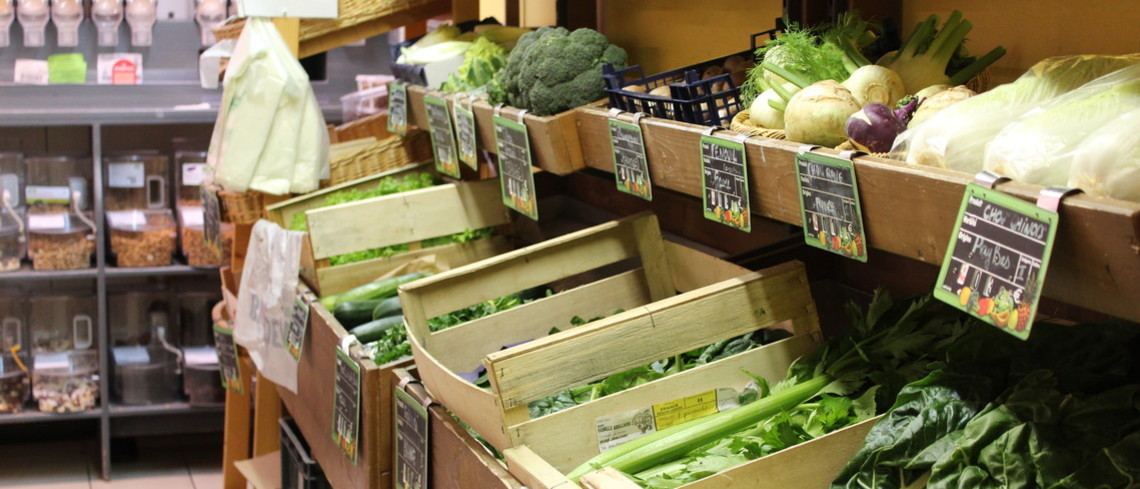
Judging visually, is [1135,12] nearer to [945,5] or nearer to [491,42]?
[945,5]

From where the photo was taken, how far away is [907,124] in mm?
1548

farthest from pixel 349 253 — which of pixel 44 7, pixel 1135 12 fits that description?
pixel 44 7

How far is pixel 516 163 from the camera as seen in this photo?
2609 millimetres

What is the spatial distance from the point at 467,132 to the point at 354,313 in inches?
22.8

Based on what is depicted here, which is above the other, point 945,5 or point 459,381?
point 945,5

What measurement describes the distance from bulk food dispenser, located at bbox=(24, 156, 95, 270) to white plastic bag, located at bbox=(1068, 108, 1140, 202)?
4.90 m

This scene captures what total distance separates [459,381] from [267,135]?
6.53ft

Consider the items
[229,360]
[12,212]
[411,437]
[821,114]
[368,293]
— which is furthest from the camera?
[12,212]

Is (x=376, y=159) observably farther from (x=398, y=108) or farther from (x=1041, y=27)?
(x=1041, y=27)

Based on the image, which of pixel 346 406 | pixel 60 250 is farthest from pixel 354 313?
pixel 60 250

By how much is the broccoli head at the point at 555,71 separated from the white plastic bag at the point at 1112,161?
1.34 metres

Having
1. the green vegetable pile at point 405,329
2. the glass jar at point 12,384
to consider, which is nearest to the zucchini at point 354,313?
the green vegetable pile at point 405,329

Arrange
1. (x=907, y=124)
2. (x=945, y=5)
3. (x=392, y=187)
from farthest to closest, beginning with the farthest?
(x=392, y=187) < (x=945, y=5) < (x=907, y=124)

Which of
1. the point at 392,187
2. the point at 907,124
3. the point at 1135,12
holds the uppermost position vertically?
the point at 1135,12
